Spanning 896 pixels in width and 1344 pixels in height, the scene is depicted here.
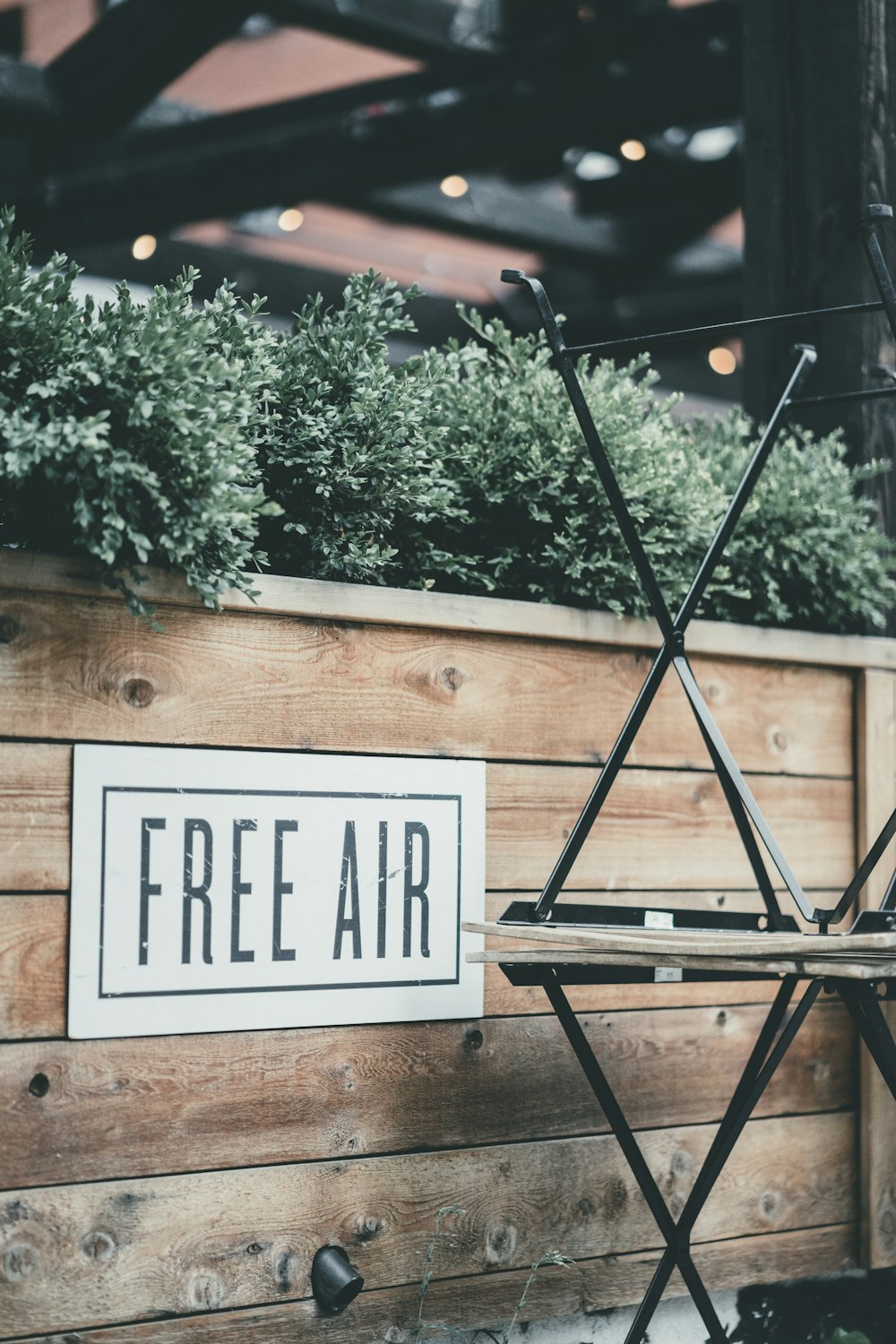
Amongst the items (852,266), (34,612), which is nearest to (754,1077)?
(34,612)

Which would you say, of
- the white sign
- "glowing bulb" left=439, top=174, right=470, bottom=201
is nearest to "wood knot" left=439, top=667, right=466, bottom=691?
the white sign

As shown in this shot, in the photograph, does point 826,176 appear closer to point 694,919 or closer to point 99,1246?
point 694,919

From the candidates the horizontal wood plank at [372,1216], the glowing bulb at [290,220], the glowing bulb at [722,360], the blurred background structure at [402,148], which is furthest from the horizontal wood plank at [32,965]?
the glowing bulb at [722,360]

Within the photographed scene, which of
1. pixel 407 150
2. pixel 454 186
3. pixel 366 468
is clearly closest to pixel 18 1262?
pixel 366 468

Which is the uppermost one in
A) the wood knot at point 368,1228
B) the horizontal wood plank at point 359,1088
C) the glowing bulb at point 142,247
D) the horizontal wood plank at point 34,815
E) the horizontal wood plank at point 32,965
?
the glowing bulb at point 142,247

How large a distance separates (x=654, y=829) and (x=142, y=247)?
4.49 meters

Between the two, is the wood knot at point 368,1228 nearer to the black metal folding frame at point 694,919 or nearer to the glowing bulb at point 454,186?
the black metal folding frame at point 694,919

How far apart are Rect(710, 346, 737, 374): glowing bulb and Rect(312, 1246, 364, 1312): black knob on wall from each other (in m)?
5.76

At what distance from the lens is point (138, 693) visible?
1.66 metres

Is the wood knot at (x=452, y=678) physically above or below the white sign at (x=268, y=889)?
above

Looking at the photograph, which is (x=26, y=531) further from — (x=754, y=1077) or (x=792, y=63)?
(x=792, y=63)

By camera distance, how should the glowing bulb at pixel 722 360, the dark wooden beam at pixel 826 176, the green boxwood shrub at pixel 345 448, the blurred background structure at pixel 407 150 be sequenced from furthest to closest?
1. the glowing bulb at pixel 722 360
2. the blurred background structure at pixel 407 150
3. the dark wooden beam at pixel 826 176
4. the green boxwood shrub at pixel 345 448

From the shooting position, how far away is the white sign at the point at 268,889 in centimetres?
162

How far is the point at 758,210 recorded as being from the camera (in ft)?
8.80
